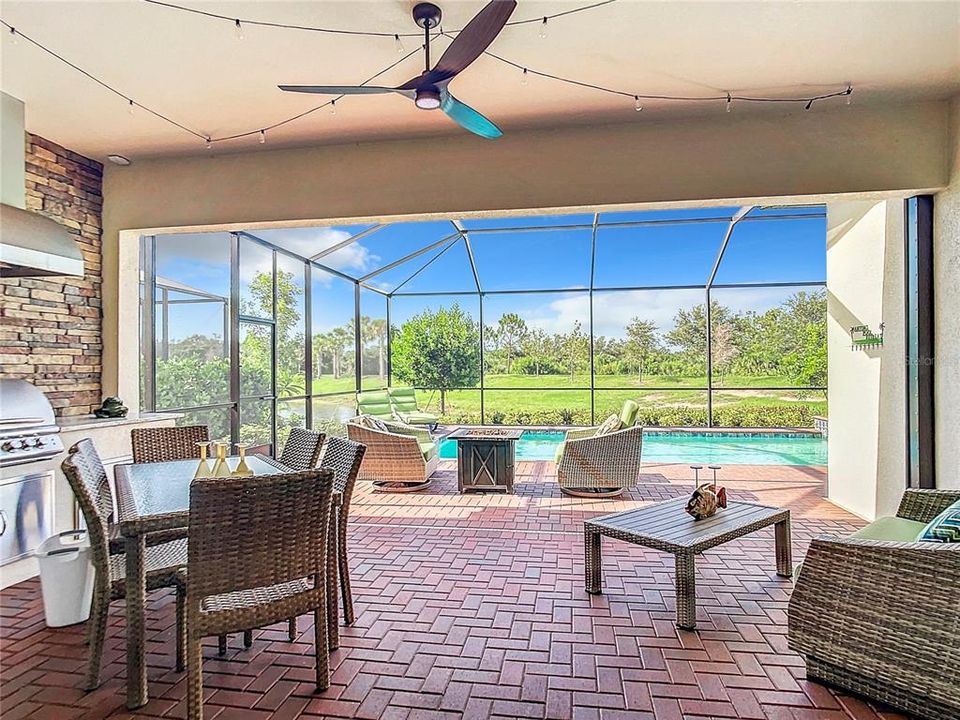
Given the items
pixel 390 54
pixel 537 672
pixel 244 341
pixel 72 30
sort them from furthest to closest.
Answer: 1. pixel 244 341
2. pixel 390 54
3. pixel 72 30
4. pixel 537 672

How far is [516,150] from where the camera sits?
4160mm

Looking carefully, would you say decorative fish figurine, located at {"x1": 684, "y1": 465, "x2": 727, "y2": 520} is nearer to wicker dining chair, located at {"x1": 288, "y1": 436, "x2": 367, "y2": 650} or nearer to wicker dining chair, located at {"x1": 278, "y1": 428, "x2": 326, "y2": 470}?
wicker dining chair, located at {"x1": 288, "y1": 436, "x2": 367, "y2": 650}

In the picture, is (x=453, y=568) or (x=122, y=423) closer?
(x=453, y=568)

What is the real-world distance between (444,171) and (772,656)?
355 centimetres

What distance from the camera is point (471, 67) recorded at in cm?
329

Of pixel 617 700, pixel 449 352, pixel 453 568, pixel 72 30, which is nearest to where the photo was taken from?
pixel 617 700

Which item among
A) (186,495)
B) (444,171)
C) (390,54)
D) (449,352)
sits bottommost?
(186,495)

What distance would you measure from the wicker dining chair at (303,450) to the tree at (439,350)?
7697 mm

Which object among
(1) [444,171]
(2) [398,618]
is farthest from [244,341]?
(2) [398,618]

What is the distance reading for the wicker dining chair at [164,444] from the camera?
3547mm

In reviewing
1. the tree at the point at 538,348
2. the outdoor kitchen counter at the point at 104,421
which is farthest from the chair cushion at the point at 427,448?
the tree at the point at 538,348

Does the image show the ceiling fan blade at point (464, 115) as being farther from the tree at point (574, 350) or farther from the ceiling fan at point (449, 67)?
the tree at point (574, 350)

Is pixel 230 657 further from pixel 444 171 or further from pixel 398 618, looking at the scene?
pixel 444 171

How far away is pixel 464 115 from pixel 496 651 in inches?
102
